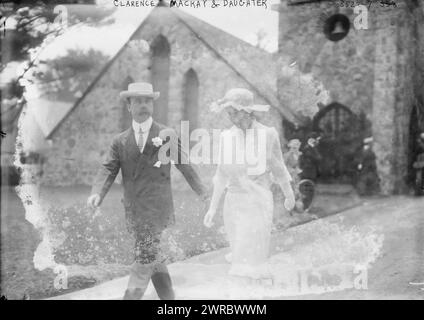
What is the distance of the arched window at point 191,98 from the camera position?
643cm

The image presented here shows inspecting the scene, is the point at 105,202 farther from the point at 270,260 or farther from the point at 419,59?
the point at 419,59

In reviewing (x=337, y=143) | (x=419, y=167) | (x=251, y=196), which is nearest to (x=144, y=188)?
(x=251, y=196)

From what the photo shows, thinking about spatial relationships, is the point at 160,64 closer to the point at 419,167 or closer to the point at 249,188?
the point at 249,188

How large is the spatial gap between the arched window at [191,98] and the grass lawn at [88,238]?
3.08ft

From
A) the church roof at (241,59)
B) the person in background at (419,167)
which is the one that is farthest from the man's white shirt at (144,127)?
the person in background at (419,167)

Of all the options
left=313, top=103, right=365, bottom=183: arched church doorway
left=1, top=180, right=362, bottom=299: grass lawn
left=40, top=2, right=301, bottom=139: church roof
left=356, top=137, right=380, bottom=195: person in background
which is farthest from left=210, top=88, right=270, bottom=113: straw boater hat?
left=356, top=137, right=380, bottom=195: person in background

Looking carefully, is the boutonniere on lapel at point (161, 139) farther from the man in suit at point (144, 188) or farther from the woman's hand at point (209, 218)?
the woman's hand at point (209, 218)

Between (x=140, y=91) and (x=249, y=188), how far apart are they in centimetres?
169

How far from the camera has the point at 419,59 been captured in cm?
634

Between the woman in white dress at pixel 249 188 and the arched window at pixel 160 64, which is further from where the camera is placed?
the arched window at pixel 160 64

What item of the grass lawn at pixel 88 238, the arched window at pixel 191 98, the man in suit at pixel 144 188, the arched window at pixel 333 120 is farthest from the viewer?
the arched window at pixel 333 120

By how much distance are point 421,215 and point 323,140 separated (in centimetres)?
144

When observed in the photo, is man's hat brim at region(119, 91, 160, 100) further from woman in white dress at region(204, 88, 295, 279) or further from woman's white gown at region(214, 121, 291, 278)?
woman's white gown at region(214, 121, 291, 278)

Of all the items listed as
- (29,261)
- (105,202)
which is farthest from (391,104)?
(29,261)
